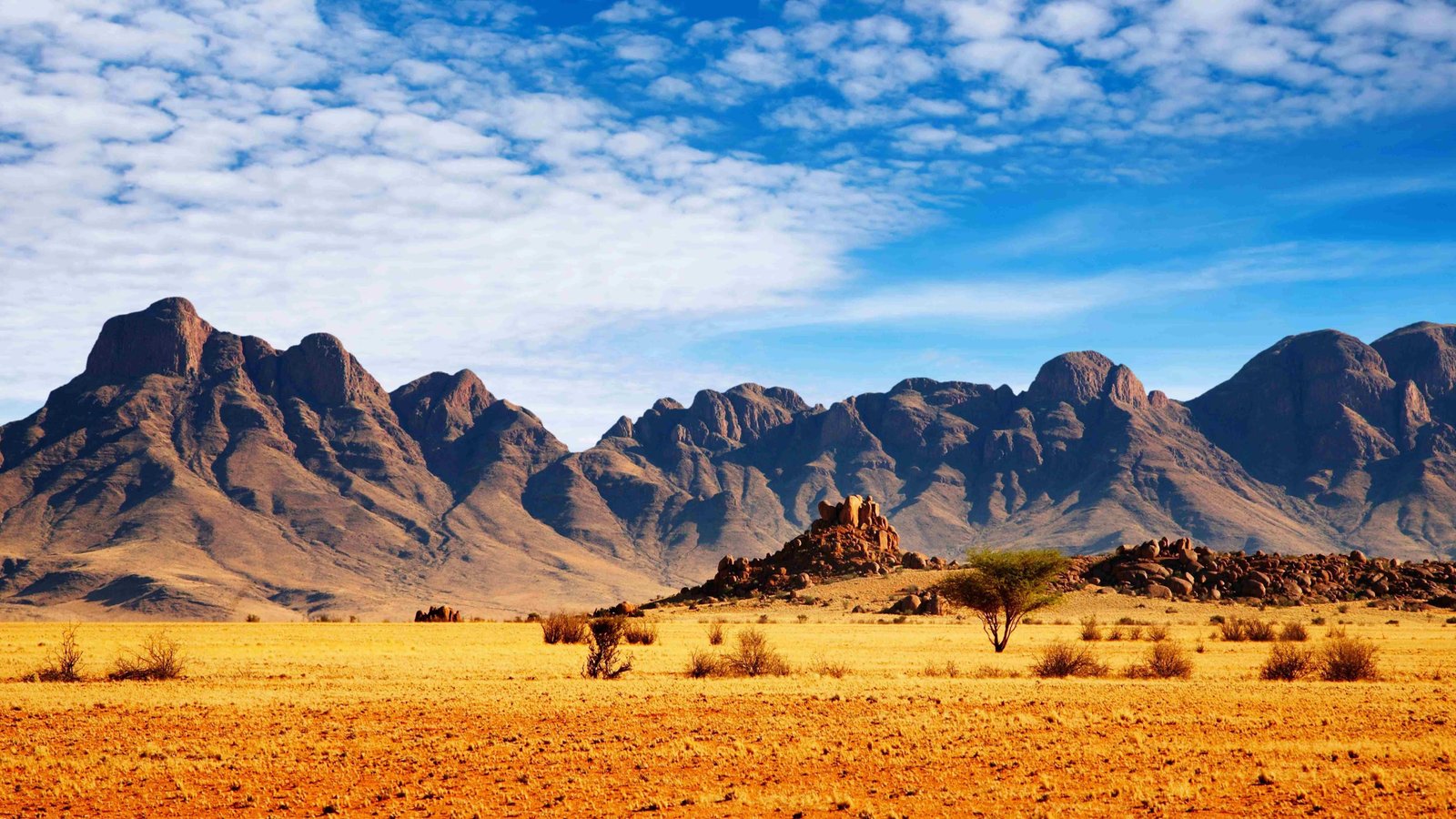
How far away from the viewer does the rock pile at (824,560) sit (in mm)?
90938

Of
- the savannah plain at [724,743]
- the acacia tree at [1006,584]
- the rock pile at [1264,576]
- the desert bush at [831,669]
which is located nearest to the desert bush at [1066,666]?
the savannah plain at [724,743]

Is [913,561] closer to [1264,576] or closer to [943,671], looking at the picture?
[1264,576]

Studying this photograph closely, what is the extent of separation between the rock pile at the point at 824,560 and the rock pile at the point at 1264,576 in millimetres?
16323

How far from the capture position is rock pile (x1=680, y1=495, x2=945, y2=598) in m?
90.9

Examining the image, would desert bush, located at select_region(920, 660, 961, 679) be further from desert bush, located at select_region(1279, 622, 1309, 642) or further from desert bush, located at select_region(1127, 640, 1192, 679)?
desert bush, located at select_region(1279, 622, 1309, 642)

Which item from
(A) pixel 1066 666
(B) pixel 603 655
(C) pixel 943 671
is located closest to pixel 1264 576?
(A) pixel 1066 666

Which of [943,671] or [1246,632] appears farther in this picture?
[1246,632]

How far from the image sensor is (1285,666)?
1252 inches

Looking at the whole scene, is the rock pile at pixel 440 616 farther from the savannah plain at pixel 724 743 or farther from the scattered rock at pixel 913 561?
the savannah plain at pixel 724 743

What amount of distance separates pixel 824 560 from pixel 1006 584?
46.0 m

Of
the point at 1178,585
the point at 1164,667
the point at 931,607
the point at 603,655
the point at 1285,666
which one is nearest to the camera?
the point at 1285,666

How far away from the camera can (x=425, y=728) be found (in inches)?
890

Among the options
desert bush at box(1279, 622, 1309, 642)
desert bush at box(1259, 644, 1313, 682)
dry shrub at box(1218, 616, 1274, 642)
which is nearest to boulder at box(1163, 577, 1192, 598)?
dry shrub at box(1218, 616, 1274, 642)

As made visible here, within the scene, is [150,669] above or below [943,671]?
above
